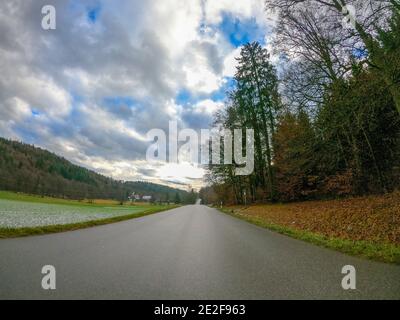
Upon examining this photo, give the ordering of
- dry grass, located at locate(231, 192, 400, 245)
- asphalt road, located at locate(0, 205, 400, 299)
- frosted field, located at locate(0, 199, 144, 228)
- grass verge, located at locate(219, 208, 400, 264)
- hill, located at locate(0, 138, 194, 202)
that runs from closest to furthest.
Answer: asphalt road, located at locate(0, 205, 400, 299), grass verge, located at locate(219, 208, 400, 264), dry grass, located at locate(231, 192, 400, 245), frosted field, located at locate(0, 199, 144, 228), hill, located at locate(0, 138, 194, 202)

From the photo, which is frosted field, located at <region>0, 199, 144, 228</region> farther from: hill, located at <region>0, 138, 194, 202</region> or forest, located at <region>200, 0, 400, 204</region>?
hill, located at <region>0, 138, 194, 202</region>

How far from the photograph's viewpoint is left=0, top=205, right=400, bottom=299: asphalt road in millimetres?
3629

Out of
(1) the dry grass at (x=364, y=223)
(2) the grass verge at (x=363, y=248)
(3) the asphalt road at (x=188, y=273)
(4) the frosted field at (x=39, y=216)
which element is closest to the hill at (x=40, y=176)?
(4) the frosted field at (x=39, y=216)

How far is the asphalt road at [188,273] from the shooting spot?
3629 mm

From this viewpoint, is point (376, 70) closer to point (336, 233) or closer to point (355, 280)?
point (336, 233)

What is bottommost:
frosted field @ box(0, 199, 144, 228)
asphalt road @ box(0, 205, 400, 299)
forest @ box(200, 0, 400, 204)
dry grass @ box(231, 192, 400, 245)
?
frosted field @ box(0, 199, 144, 228)

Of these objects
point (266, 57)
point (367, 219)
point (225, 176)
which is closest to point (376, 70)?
point (367, 219)

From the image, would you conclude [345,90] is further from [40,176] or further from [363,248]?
[40,176]

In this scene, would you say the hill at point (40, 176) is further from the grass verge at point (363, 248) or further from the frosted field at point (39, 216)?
the grass verge at point (363, 248)

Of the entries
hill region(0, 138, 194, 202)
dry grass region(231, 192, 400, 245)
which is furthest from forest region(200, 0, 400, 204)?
hill region(0, 138, 194, 202)

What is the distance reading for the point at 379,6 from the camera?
8.05m

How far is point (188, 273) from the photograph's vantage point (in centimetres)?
473

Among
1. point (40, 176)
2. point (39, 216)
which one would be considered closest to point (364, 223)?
point (39, 216)
